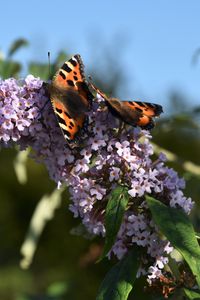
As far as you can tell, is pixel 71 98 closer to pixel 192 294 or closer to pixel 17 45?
pixel 192 294

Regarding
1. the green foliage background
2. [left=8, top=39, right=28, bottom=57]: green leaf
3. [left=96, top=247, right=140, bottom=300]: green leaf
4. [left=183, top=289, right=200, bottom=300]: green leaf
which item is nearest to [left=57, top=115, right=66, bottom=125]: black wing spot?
[left=96, top=247, right=140, bottom=300]: green leaf

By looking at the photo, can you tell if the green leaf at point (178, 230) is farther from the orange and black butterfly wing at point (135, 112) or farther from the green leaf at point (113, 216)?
the orange and black butterfly wing at point (135, 112)

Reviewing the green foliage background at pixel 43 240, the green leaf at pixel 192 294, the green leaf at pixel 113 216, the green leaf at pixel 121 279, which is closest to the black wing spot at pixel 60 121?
the green leaf at pixel 113 216

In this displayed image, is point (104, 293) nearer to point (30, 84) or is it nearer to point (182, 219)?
point (182, 219)

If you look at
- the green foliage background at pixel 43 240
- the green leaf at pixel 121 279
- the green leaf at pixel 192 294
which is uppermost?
the green leaf at pixel 192 294

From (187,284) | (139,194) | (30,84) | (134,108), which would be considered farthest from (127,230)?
(30,84)

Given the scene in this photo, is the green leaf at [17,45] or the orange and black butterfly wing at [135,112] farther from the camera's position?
the green leaf at [17,45]

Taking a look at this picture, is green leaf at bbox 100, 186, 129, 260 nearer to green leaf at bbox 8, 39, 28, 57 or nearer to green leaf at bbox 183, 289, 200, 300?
green leaf at bbox 183, 289, 200, 300
